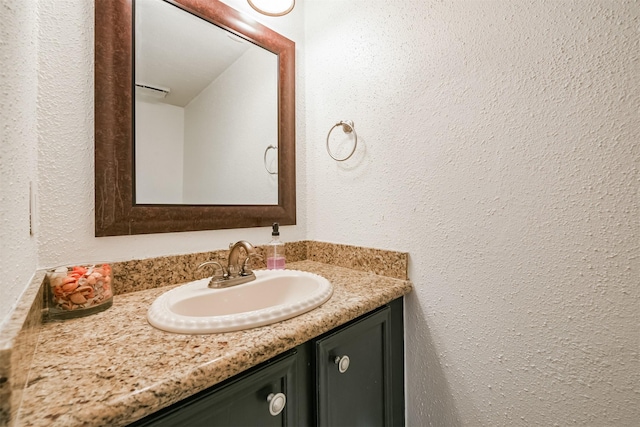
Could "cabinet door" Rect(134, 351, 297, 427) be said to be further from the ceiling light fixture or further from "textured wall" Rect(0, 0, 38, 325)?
the ceiling light fixture

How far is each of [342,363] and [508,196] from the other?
0.61 m

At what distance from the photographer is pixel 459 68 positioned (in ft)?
2.53

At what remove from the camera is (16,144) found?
45 cm

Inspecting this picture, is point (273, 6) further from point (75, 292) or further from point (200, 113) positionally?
point (75, 292)

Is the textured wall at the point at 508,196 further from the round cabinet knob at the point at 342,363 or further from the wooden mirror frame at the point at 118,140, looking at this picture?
the wooden mirror frame at the point at 118,140

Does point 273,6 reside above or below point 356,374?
above

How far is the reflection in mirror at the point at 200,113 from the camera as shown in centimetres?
82

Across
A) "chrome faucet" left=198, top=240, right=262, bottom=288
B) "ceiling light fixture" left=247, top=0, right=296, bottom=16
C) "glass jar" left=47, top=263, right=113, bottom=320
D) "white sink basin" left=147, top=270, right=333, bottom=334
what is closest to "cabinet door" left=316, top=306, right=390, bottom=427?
"white sink basin" left=147, top=270, right=333, bottom=334

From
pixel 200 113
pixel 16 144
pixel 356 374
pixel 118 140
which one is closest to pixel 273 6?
pixel 200 113

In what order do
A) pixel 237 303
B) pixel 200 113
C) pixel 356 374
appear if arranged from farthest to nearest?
pixel 200 113, pixel 237 303, pixel 356 374

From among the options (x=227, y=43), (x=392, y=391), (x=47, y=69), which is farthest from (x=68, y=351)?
(x=227, y=43)

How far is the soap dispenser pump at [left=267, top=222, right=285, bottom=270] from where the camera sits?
1.01 meters

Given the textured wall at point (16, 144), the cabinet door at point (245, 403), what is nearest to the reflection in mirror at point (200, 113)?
the textured wall at point (16, 144)

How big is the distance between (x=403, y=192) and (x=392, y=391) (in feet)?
2.12
